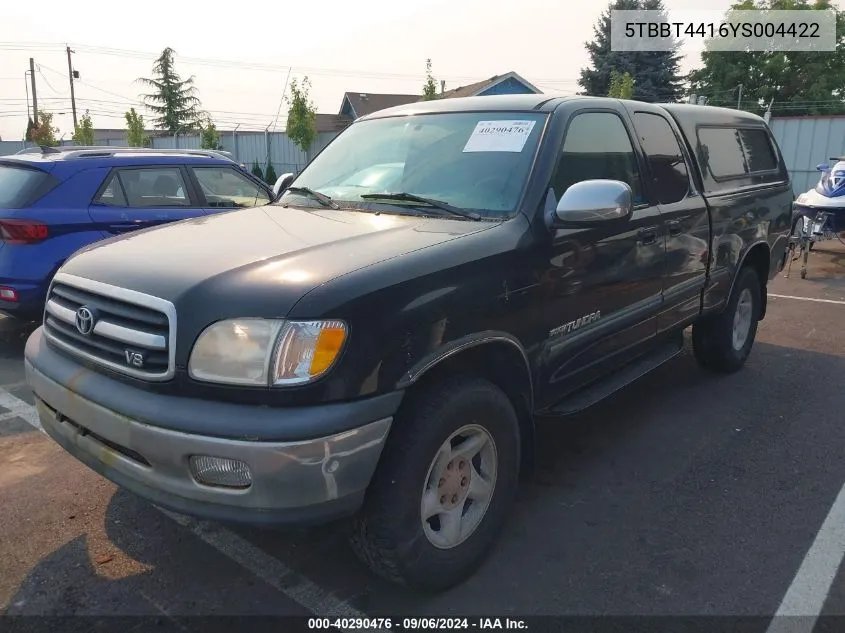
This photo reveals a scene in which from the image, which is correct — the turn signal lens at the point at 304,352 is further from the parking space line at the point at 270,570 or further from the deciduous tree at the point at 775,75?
the deciduous tree at the point at 775,75

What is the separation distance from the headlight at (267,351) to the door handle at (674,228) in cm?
257

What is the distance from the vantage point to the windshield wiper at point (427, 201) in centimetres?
307

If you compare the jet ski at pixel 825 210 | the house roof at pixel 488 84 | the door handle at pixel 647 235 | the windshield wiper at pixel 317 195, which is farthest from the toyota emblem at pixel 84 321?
the house roof at pixel 488 84

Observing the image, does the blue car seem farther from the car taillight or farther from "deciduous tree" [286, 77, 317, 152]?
"deciduous tree" [286, 77, 317, 152]

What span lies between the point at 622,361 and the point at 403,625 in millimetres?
2017

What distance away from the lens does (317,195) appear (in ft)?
12.2

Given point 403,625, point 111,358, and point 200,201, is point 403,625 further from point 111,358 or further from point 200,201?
point 200,201

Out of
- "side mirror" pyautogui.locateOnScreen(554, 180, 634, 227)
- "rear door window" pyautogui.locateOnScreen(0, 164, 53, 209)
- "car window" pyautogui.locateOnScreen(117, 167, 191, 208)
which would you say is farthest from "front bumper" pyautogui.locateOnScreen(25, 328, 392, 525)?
"car window" pyautogui.locateOnScreen(117, 167, 191, 208)

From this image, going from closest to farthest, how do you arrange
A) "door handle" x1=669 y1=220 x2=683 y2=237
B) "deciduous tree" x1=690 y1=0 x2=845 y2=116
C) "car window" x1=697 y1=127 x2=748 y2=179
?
"door handle" x1=669 y1=220 x2=683 y2=237
"car window" x1=697 y1=127 x2=748 y2=179
"deciduous tree" x1=690 y1=0 x2=845 y2=116

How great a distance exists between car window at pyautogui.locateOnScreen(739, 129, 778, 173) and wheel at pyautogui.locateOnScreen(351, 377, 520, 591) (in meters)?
3.75

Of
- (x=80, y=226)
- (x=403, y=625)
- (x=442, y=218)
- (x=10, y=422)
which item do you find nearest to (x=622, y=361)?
(x=442, y=218)

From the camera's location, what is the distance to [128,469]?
2.44 metres

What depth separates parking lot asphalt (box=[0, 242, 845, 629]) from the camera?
8.89 feet

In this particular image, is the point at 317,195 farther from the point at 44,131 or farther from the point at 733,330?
the point at 44,131
